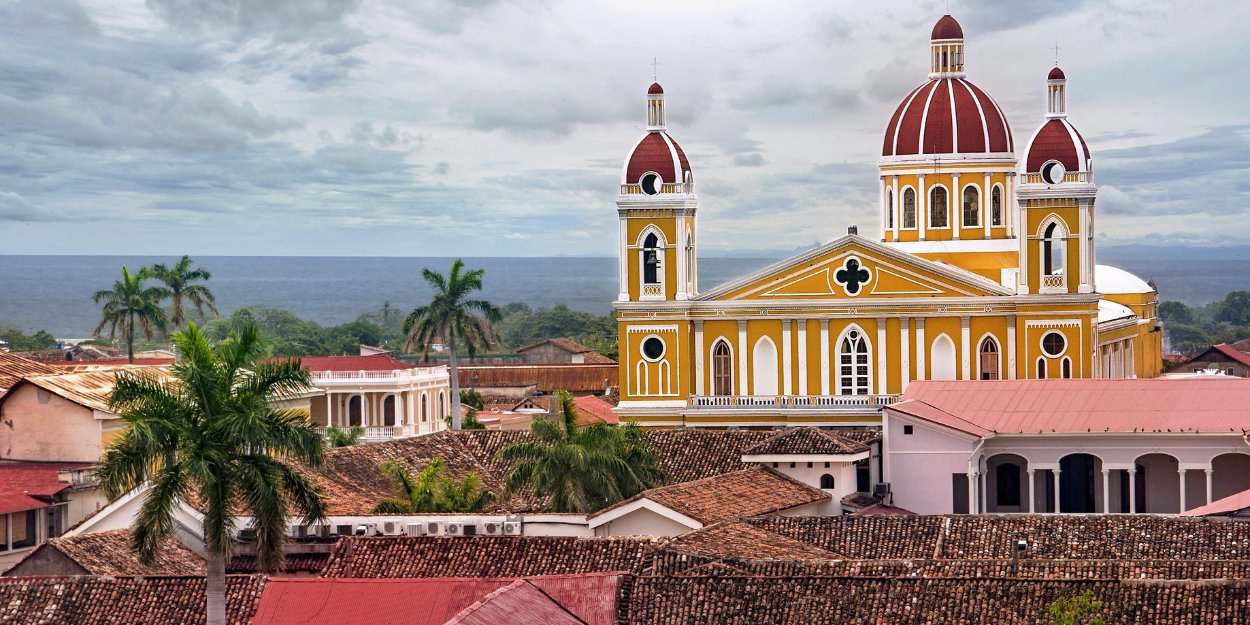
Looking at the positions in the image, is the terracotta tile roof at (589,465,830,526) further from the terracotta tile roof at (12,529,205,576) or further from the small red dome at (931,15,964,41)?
the small red dome at (931,15,964,41)

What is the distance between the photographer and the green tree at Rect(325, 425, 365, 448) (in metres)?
51.8

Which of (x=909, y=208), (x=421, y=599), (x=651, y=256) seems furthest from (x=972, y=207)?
(x=421, y=599)

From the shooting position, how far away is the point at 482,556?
3269 centimetres

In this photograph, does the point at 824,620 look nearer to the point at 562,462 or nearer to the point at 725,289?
the point at 562,462

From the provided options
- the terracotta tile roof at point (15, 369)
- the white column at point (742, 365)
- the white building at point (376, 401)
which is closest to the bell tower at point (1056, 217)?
the white column at point (742, 365)

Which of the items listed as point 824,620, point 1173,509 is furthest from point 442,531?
point 1173,509

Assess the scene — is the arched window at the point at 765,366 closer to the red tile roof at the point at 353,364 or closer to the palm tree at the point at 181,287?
the red tile roof at the point at 353,364

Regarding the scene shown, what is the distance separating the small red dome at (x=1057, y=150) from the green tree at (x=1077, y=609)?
1229 inches

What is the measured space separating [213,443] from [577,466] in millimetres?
14456

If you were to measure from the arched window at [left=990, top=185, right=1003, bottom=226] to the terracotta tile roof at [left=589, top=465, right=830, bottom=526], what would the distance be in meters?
19.7

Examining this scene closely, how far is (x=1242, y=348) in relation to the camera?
10975cm

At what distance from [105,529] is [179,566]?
3883 millimetres

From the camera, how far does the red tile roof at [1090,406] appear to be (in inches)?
1832

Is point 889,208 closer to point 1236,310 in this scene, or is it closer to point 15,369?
point 15,369
